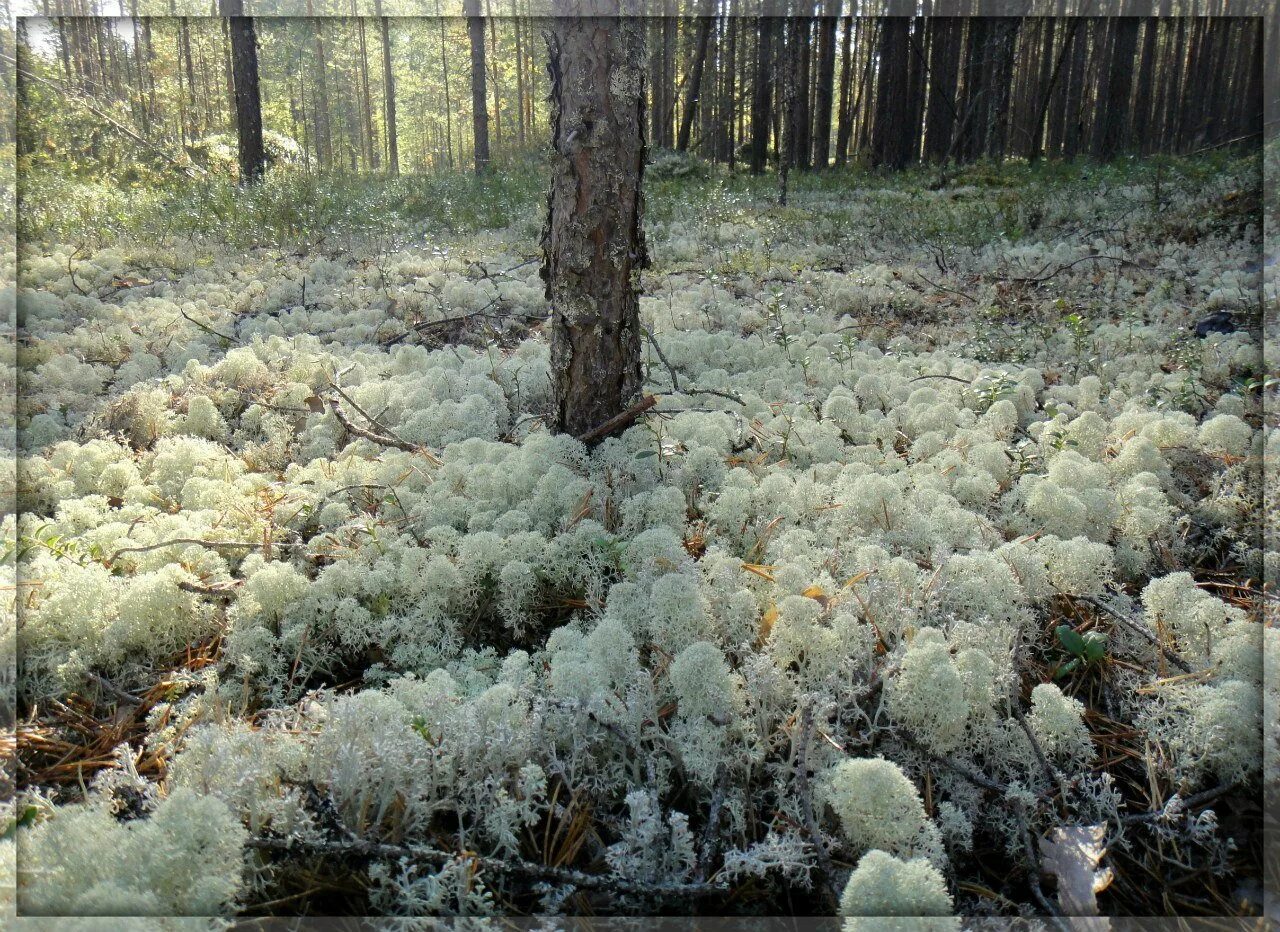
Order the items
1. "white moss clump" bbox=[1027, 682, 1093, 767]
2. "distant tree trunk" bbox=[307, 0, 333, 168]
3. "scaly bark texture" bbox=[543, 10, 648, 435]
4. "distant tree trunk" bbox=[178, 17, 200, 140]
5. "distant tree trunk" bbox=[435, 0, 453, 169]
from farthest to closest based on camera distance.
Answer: "distant tree trunk" bbox=[307, 0, 333, 168], "distant tree trunk" bbox=[178, 17, 200, 140], "distant tree trunk" bbox=[435, 0, 453, 169], "scaly bark texture" bbox=[543, 10, 648, 435], "white moss clump" bbox=[1027, 682, 1093, 767]

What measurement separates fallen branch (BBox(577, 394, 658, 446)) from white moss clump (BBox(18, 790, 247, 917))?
1870 mm

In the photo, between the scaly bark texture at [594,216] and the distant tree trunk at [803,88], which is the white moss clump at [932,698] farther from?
the distant tree trunk at [803,88]

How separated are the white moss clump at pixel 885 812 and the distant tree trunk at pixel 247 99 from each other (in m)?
11.6

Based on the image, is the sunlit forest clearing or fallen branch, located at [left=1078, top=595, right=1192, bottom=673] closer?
the sunlit forest clearing

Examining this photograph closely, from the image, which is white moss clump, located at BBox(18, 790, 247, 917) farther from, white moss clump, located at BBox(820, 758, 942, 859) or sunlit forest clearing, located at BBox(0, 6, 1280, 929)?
white moss clump, located at BBox(820, 758, 942, 859)

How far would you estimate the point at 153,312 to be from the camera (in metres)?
5.02

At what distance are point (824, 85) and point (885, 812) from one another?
19.4m

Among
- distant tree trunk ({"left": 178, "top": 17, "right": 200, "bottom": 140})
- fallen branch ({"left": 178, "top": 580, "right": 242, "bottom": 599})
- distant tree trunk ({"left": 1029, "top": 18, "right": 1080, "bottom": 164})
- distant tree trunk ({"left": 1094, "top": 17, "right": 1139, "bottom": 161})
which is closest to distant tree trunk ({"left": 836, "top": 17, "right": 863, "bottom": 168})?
distant tree trunk ({"left": 1029, "top": 18, "right": 1080, "bottom": 164})

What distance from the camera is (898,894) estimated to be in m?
1.14

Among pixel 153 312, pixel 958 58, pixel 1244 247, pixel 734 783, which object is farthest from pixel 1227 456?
pixel 958 58

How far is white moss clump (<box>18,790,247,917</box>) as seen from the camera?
1.11m

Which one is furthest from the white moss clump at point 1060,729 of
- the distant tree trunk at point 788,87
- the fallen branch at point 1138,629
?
the distant tree trunk at point 788,87

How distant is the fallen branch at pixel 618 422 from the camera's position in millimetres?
2875

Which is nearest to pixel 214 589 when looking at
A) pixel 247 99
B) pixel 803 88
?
pixel 247 99
